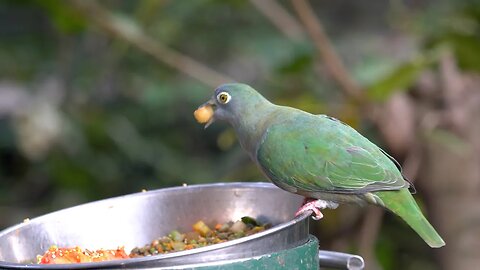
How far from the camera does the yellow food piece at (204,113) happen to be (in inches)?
109

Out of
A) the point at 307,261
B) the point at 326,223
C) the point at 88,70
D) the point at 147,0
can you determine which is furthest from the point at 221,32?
the point at 307,261

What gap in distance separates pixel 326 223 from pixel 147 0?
5.19 feet

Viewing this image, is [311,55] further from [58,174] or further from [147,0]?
[58,174]

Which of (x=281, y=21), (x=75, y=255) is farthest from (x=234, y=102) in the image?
(x=281, y=21)

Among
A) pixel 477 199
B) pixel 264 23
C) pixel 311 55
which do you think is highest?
pixel 264 23

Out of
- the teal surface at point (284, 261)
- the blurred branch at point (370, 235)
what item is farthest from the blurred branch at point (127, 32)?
Answer: the teal surface at point (284, 261)

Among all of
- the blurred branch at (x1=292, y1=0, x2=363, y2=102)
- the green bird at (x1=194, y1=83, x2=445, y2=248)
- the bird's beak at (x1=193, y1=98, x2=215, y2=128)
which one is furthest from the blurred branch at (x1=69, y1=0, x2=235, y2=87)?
the green bird at (x1=194, y1=83, x2=445, y2=248)

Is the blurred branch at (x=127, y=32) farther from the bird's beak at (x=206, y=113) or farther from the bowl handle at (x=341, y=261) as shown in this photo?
the bowl handle at (x=341, y=261)

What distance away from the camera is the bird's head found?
8.88 feet

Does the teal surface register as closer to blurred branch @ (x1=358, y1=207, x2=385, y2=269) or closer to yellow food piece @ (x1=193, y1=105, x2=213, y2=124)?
yellow food piece @ (x1=193, y1=105, x2=213, y2=124)

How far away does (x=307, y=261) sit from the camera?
2.11 metres

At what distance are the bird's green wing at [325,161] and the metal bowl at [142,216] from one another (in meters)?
0.10

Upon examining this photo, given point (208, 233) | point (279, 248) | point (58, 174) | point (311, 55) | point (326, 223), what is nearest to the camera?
point (279, 248)

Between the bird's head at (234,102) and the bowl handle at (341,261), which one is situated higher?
the bird's head at (234,102)
